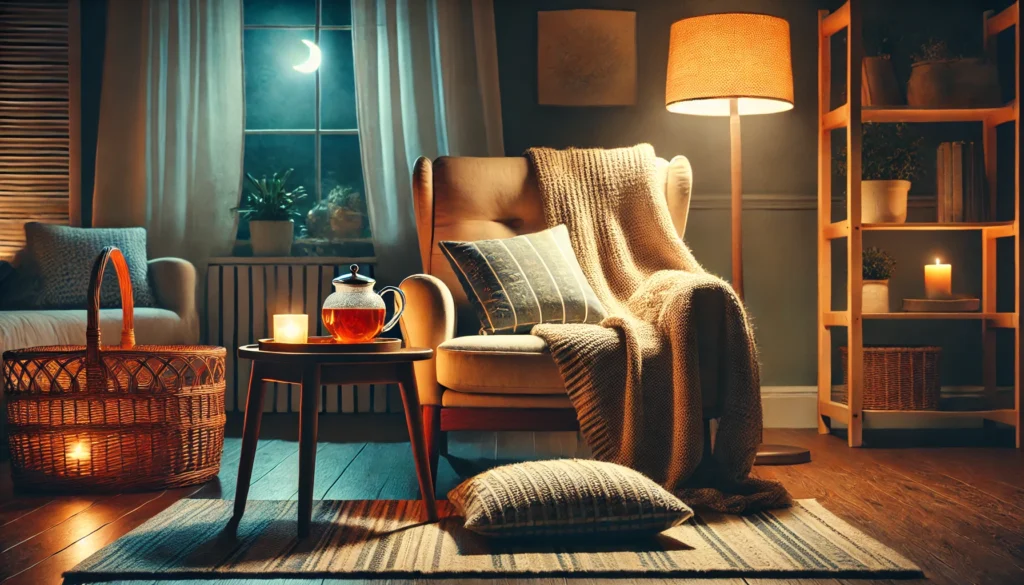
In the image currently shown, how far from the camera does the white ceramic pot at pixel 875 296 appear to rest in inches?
132

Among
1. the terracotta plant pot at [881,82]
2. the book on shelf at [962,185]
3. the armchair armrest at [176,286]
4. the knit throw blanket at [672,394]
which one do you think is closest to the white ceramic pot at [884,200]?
the book on shelf at [962,185]

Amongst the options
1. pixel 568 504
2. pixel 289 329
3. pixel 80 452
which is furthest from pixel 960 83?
pixel 80 452

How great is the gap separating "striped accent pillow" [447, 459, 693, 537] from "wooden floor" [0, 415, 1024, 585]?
0.20 m

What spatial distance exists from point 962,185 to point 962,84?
350 mm

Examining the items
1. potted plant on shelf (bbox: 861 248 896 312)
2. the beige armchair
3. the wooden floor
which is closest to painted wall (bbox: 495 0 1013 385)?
potted plant on shelf (bbox: 861 248 896 312)

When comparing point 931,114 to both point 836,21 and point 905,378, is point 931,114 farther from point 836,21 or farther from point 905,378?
point 905,378

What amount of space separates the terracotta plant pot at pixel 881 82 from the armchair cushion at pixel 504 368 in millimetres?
1809

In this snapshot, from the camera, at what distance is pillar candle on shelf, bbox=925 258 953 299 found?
10.9 feet

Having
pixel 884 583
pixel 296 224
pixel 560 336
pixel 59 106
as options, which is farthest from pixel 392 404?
pixel 884 583

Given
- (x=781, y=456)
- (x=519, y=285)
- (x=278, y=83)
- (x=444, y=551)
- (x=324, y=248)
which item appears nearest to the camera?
(x=444, y=551)

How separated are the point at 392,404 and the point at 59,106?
179 cm

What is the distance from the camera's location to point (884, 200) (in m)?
3.30

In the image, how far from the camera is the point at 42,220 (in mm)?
3799

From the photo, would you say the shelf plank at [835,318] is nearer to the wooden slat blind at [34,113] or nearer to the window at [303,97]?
the window at [303,97]
